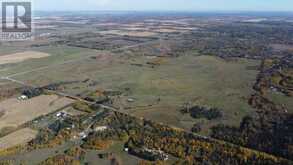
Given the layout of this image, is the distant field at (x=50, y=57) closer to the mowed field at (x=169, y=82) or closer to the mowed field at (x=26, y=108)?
the mowed field at (x=169, y=82)

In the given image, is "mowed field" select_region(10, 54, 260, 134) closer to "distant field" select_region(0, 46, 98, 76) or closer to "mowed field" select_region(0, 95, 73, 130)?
"mowed field" select_region(0, 95, 73, 130)

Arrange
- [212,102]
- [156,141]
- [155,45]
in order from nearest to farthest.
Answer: [156,141] < [212,102] < [155,45]

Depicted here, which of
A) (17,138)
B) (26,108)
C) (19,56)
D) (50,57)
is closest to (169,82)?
(26,108)

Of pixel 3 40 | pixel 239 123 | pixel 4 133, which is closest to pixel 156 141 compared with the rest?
pixel 239 123

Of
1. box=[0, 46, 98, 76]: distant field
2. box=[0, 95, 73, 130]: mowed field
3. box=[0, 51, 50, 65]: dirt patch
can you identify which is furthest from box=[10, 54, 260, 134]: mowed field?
box=[0, 51, 50, 65]: dirt patch

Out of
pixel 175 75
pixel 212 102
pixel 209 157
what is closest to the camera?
pixel 209 157

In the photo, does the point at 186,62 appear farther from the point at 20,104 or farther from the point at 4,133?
the point at 4,133

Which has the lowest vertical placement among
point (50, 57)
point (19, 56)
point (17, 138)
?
point (17, 138)

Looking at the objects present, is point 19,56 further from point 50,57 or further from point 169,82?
point 169,82
